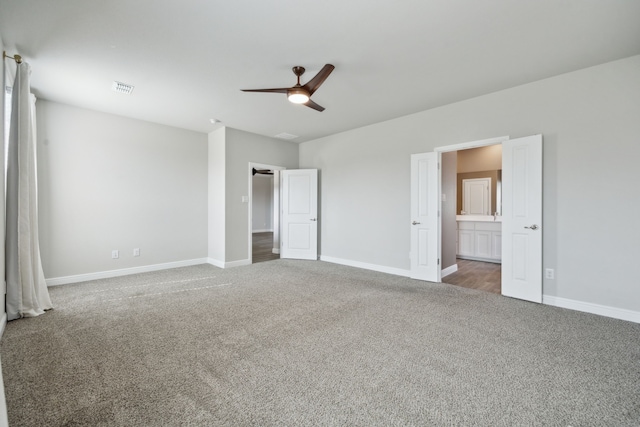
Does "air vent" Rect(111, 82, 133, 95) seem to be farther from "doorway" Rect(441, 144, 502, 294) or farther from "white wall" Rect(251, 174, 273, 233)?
"white wall" Rect(251, 174, 273, 233)

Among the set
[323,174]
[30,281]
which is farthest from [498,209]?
[30,281]

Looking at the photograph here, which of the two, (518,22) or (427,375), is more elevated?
(518,22)

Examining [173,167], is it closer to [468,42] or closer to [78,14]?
[78,14]

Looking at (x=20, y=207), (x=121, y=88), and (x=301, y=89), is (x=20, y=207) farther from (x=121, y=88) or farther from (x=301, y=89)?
(x=301, y=89)

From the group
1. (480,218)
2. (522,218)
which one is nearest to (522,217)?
(522,218)

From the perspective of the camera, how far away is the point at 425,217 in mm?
4500

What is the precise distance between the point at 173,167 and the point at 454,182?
5.36 meters

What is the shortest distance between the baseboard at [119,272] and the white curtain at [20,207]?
4.45ft

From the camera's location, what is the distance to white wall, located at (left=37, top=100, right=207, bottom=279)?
13.6 ft

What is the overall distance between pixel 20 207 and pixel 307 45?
3.43m

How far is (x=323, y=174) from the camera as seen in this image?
6.30m

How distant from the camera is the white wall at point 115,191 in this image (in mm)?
4145

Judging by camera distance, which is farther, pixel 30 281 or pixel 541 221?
pixel 541 221

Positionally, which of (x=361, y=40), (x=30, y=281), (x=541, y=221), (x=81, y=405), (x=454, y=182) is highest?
(x=361, y=40)
